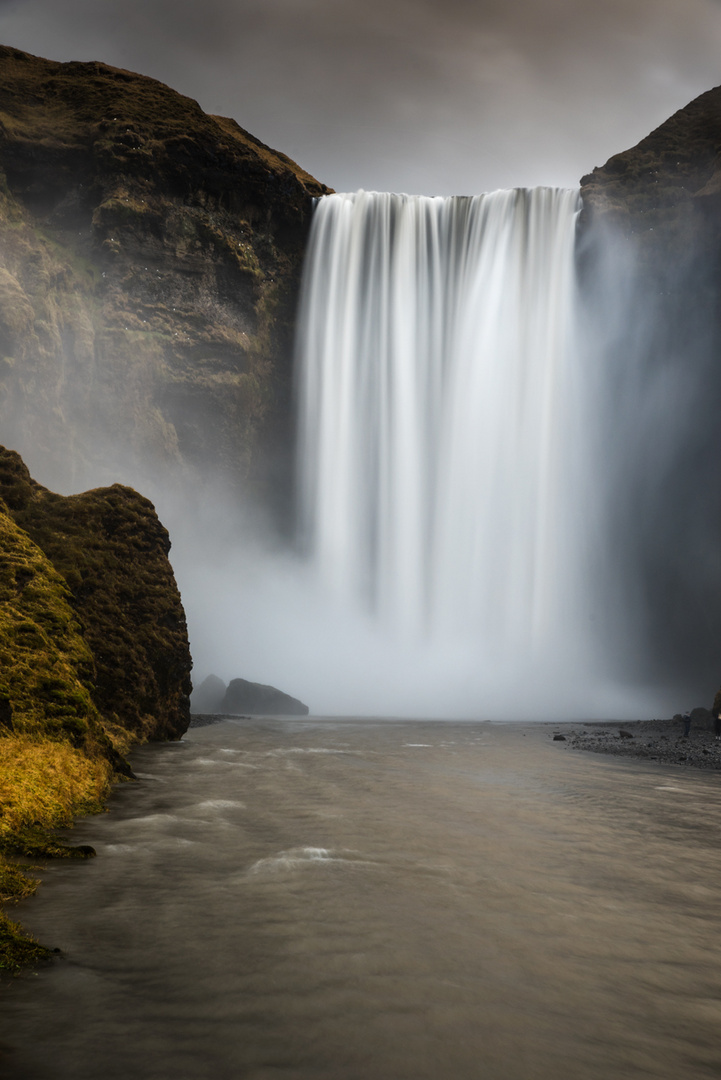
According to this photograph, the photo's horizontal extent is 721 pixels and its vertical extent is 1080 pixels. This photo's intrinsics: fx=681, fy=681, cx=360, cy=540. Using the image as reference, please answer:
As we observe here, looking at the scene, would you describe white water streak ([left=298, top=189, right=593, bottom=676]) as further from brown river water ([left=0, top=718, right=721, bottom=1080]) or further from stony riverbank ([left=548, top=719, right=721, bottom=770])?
brown river water ([left=0, top=718, right=721, bottom=1080])

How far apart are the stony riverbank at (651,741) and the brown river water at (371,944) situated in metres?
6.87

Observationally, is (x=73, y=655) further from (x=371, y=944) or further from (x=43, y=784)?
(x=371, y=944)

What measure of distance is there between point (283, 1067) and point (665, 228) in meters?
37.7

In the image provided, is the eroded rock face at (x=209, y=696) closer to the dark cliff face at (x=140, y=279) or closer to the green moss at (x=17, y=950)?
the dark cliff face at (x=140, y=279)

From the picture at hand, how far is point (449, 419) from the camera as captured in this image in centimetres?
3566

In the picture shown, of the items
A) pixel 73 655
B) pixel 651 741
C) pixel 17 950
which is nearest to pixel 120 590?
pixel 73 655

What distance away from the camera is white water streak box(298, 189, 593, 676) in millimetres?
34438

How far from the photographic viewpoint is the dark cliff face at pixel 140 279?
29.9 m

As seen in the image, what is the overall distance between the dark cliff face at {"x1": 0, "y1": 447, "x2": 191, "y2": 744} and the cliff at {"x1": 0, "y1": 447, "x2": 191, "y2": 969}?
2 centimetres

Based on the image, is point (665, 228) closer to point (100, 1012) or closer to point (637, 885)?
point (637, 885)

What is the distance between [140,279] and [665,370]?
2629 centimetres

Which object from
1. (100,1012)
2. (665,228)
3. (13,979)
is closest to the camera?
(100,1012)

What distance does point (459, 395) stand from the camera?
35.6m

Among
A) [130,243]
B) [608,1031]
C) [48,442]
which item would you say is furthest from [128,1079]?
[130,243]
